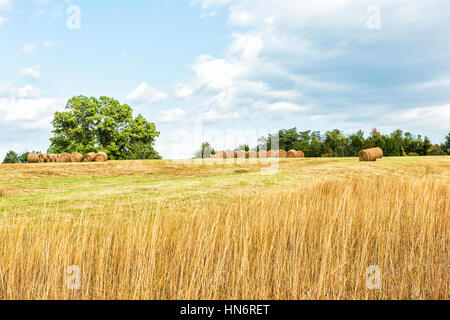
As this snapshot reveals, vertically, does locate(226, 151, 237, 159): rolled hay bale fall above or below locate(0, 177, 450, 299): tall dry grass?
above

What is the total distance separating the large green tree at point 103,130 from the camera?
27.2m

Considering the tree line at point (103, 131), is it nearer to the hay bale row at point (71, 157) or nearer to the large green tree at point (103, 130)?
the large green tree at point (103, 130)

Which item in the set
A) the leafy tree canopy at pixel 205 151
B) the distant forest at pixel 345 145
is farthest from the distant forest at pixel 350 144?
the leafy tree canopy at pixel 205 151

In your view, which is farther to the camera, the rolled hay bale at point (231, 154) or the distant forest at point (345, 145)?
the distant forest at point (345, 145)

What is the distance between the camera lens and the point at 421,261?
300 centimetres

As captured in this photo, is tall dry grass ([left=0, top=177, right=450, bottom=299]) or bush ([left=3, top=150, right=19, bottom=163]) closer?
tall dry grass ([left=0, top=177, right=450, bottom=299])

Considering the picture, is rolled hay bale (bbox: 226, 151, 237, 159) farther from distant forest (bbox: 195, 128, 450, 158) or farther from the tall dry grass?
the tall dry grass

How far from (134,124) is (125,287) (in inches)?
1130

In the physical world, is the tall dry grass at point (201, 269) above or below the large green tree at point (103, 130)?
below

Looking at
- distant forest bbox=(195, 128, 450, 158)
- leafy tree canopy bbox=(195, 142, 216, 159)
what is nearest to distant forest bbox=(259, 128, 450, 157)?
distant forest bbox=(195, 128, 450, 158)

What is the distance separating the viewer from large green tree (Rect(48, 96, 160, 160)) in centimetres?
2719

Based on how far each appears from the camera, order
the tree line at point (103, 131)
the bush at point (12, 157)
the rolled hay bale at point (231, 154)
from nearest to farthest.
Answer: the rolled hay bale at point (231, 154) < the tree line at point (103, 131) < the bush at point (12, 157)
